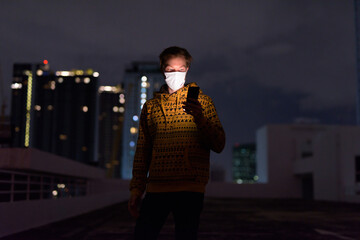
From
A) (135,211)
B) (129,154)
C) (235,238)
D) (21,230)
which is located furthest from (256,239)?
(129,154)

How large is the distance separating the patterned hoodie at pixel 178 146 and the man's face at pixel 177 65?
10 cm

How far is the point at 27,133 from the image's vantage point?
173m

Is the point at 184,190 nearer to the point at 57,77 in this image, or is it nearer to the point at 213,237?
the point at 213,237

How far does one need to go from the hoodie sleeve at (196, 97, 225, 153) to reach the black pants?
0.28 meters

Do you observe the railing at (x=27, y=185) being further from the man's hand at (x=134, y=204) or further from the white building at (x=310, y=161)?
the white building at (x=310, y=161)

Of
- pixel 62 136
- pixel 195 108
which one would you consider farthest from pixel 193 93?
pixel 62 136

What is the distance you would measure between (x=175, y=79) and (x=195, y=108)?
0.92 feet

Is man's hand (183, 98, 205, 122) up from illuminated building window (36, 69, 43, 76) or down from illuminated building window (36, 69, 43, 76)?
down

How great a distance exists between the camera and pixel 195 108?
2.60 m

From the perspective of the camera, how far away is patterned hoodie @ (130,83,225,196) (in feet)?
8.73

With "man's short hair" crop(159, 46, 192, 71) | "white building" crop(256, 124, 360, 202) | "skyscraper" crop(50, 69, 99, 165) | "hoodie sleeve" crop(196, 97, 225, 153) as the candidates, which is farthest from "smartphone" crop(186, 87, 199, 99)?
"skyscraper" crop(50, 69, 99, 165)

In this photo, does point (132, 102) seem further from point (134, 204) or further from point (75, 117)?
point (134, 204)

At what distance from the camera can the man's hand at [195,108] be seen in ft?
8.52

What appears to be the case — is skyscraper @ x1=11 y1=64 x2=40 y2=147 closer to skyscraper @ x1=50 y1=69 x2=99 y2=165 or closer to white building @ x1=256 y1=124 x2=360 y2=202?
skyscraper @ x1=50 y1=69 x2=99 y2=165
